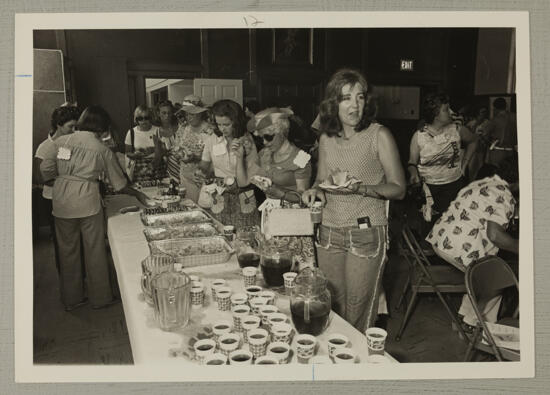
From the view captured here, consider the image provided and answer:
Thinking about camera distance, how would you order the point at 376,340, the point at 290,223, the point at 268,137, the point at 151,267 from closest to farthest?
the point at 376,340, the point at 151,267, the point at 290,223, the point at 268,137

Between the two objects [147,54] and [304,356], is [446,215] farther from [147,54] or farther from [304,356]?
[147,54]

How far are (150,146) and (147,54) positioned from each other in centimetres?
64

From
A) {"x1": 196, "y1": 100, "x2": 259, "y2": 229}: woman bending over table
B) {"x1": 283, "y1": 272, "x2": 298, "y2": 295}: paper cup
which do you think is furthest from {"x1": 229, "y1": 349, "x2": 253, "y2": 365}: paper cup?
{"x1": 196, "y1": 100, "x2": 259, "y2": 229}: woman bending over table

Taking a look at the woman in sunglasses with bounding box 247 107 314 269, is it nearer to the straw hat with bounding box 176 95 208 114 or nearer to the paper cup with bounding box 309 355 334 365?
the straw hat with bounding box 176 95 208 114

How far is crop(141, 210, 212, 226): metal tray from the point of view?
168cm

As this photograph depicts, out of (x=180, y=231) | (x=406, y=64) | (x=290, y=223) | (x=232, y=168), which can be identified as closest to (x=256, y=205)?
(x=232, y=168)

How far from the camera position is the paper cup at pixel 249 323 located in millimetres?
867

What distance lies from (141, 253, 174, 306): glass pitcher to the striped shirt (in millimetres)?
491

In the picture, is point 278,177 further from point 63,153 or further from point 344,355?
point 344,355

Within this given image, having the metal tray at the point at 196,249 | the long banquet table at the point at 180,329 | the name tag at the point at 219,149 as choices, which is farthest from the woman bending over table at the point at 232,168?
the long banquet table at the point at 180,329

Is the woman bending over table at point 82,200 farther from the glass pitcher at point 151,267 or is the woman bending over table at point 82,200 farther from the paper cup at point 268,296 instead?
the paper cup at point 268,296

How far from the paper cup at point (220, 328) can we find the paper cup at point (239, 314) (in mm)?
18

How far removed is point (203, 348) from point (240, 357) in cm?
8

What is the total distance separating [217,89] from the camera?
167 cm
